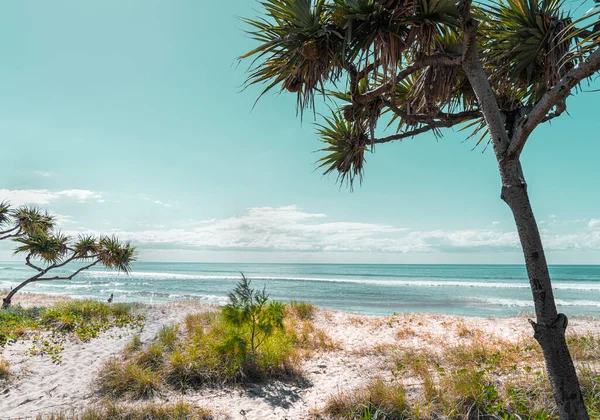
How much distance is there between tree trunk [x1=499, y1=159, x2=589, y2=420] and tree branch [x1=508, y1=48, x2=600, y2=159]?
169 millimetres

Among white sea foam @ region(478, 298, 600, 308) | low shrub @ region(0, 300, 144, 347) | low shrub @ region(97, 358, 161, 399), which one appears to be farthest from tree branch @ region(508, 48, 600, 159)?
white sea foam @ region(478, 298, 600, 308)

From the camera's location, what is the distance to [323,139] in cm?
532

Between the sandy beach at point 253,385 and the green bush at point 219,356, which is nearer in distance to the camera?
the sandy beach at point 253,385

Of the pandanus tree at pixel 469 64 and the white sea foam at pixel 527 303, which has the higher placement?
the pandanus tree at pixel 469 64

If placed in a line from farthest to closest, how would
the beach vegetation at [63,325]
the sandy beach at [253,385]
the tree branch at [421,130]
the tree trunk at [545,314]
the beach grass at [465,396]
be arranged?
the beach vegetation at [63,325] < the sandy beach at [253,385] < the tree branch at [421,130] < the beach grass at [465,396] < the tree trunk at [545,314]

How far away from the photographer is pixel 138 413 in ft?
12.9

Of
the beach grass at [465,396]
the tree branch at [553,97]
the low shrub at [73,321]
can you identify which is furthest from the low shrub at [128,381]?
the tree branch at [553,97]

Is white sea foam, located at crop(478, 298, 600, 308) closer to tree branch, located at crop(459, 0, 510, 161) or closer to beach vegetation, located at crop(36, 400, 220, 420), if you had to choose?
tree branch, located at crop(459, 0, 510, 161)

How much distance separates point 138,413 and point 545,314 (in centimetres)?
440

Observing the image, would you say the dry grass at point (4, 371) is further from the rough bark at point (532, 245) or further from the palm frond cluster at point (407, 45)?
the rough bark at point (532, 245)

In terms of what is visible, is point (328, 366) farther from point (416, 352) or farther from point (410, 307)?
point (410, 307)

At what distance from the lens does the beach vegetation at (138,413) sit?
3.86m

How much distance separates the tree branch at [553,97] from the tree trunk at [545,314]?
169 millimetres

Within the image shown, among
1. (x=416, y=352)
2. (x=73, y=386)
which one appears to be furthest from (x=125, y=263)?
(x=416, y=352)
